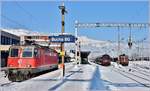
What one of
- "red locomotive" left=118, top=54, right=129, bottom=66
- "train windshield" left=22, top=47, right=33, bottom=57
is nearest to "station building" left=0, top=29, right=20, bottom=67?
"red locomotive" left=118, top=54, right=129, bottom=66

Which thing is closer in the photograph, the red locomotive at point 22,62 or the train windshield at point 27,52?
the red locomotive at point 22,62

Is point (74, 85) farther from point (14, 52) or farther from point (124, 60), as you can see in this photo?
point (124, 60)

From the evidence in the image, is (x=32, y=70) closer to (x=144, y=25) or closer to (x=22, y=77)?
(x=22, y=77)

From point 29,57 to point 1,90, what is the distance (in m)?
13.3

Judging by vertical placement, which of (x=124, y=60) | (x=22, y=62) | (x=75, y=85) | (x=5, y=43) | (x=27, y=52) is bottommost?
(x=75, y=85)

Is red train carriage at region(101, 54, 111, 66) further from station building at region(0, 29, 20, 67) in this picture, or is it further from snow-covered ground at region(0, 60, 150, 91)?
snow-covered ground at region(0, 60, 150, 91)

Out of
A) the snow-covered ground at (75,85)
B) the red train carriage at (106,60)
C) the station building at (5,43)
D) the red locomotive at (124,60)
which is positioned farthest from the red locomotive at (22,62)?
the red train carriage at (106,60)

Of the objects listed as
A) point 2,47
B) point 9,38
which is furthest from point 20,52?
point 9,38

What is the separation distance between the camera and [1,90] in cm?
2023

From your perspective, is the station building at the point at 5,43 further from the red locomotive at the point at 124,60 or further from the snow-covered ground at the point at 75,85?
the snow-covered ground at the point at 75,85

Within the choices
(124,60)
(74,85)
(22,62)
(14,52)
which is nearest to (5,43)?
(124,60)

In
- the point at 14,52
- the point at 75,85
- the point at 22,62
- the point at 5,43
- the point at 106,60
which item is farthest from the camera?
the point at 106,60

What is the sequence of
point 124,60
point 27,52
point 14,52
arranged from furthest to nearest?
1. point 124,60
2. point 14,52
3. point 27,52

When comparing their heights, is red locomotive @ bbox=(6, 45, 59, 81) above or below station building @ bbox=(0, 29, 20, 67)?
below
